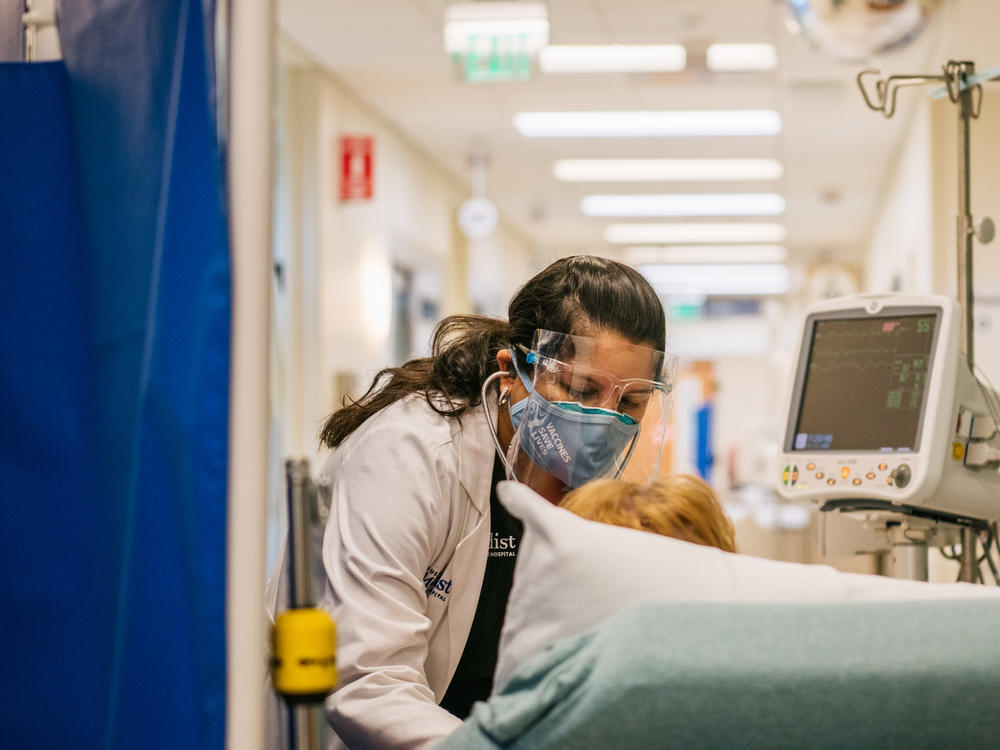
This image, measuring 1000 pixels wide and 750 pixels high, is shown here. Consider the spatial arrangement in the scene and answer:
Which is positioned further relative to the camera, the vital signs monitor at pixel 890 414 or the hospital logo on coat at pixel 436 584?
the vital signs monitor at pixel 890 414

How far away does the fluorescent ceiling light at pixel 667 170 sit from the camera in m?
8.71

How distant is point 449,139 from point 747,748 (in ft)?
25.3

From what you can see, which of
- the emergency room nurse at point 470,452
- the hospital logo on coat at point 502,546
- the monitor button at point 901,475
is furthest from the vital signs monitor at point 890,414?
the hospital logo on coat at point 502,546

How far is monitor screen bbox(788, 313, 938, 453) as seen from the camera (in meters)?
2.06

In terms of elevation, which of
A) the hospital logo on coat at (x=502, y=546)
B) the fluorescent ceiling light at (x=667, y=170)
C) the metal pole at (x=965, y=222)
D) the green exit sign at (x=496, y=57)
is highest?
the green exit sign at (x=496, y=57)

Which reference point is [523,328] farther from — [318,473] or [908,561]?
[908,561]

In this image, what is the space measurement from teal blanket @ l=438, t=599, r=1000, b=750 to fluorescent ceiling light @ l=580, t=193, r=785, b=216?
29.8 ft

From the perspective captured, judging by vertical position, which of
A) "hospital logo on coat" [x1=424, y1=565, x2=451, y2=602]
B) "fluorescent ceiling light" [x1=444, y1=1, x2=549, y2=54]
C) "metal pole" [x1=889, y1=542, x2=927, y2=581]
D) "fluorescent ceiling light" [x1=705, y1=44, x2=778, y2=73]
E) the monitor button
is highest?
"fluorescent ceiling light" [x1=705, y1=44, x2=778, y2=73]

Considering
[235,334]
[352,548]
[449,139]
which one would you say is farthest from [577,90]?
[235,334]

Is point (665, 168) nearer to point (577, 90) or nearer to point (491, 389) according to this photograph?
point (577, 90)

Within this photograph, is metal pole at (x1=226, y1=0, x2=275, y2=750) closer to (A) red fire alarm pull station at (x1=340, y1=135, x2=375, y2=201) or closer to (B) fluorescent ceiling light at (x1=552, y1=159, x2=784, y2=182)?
(A) red fire alarm pull station at (x1=340, y1=135, x2=375, y2=201)

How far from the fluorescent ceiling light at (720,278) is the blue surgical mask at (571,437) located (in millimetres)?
11042

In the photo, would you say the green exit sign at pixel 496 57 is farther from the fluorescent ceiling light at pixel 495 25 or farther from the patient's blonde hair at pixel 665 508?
the patient's blonde hair at pixel 665 508

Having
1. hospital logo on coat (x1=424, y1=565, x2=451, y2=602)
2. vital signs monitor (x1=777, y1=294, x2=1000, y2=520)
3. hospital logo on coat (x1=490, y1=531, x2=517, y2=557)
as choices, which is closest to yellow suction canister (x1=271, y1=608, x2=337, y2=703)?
hospital logo on coat (x1=424, y1=565, x2=451, y2=602)
